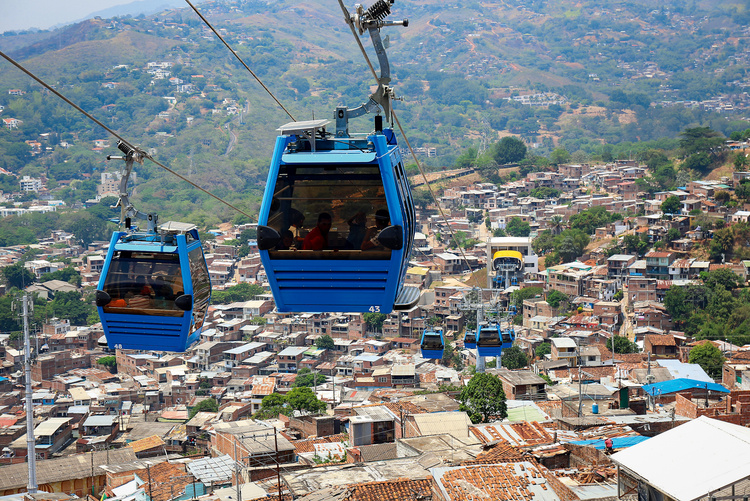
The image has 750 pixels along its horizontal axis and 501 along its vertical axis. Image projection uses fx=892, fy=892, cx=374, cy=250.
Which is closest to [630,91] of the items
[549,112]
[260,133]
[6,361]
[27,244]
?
[549,112]

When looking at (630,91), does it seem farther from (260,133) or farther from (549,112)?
(260,133)

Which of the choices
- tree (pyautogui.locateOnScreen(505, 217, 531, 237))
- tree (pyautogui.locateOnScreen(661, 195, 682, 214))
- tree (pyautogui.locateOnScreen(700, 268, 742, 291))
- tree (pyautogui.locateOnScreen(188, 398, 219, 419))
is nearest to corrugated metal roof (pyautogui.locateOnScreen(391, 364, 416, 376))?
tree (pyautogui.locateOnScreen(188, 398, 219, 419))

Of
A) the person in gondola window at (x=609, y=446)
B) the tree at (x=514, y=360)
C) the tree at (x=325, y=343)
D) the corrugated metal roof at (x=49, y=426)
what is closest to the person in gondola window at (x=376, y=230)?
the person in gondola window at (x=609, y=446)

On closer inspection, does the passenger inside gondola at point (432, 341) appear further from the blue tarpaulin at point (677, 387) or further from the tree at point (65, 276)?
the tree at point (65, 276)

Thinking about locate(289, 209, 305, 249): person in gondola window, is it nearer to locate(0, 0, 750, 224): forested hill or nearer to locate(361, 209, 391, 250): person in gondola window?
locate(361, 209, 391, 250): person in gondola window

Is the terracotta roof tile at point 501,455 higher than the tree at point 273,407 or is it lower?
higher

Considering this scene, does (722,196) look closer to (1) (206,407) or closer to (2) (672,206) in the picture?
(2) (672,206)
